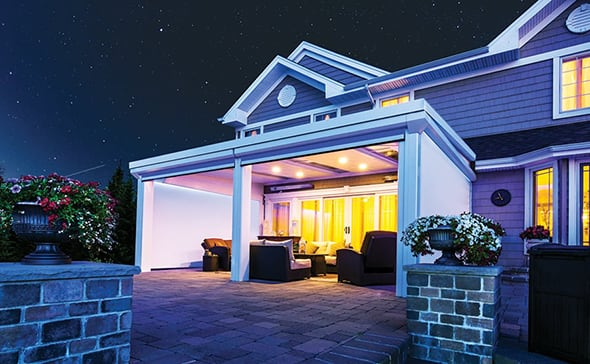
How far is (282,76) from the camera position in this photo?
13.3 m

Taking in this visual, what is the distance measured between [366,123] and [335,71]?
6.68 metres

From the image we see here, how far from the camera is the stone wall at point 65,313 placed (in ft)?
6.81

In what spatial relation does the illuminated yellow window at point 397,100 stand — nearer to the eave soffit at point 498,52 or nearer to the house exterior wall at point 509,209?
the eave soffit at point 498,52

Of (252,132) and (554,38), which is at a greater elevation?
(554,38)

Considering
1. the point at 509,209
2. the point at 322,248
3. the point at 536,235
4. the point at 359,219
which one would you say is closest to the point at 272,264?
the point at 322,248

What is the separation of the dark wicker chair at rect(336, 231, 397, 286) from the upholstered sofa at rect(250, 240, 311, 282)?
1055mm

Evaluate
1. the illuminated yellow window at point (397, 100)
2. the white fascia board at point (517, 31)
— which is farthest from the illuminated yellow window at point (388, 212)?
the white fascia board at point (517, 31)

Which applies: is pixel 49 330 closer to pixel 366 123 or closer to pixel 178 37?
pixel 366 123

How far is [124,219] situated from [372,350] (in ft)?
32.1

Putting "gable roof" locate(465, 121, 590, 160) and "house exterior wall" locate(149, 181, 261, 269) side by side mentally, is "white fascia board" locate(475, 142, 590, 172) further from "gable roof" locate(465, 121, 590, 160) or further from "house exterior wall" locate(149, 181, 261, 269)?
"house exterior wall" locate(149, 181, 261, 269)

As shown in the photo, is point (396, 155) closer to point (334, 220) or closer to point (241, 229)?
point (334, 220)

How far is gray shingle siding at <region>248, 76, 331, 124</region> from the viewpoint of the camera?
12.3 m

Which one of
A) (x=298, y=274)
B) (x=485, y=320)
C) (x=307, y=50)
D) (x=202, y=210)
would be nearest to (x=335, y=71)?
(x=307, y=50)

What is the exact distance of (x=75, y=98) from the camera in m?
18.1
